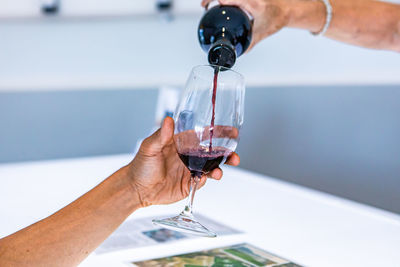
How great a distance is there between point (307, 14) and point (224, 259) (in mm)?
690

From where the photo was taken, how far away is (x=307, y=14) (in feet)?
4.09

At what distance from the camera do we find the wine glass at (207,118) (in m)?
0.71

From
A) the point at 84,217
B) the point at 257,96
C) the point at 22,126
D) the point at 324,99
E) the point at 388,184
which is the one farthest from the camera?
the point at 22,126

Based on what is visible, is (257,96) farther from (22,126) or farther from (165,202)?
(165,202)

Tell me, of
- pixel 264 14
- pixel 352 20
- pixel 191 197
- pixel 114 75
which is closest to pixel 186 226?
pixel 191 197

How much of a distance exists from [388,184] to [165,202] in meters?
1.08

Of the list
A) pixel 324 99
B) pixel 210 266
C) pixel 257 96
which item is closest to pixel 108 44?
pixel 257 96

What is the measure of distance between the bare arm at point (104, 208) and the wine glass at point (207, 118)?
30 mm

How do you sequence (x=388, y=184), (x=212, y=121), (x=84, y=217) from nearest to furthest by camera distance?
(x=212, y=121), (x=84, y=217), (x=388, y=184)

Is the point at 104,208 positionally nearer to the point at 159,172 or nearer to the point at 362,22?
the point at 159,172

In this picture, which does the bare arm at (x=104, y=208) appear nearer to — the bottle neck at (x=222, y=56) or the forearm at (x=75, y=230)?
the forearm at (x=75, y=230)

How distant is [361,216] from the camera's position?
3.81ft

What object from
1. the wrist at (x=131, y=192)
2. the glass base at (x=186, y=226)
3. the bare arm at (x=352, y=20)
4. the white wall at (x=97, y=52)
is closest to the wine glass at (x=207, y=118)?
the glass base at (x=186, y=226)

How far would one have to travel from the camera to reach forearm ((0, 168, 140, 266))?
751 mm
